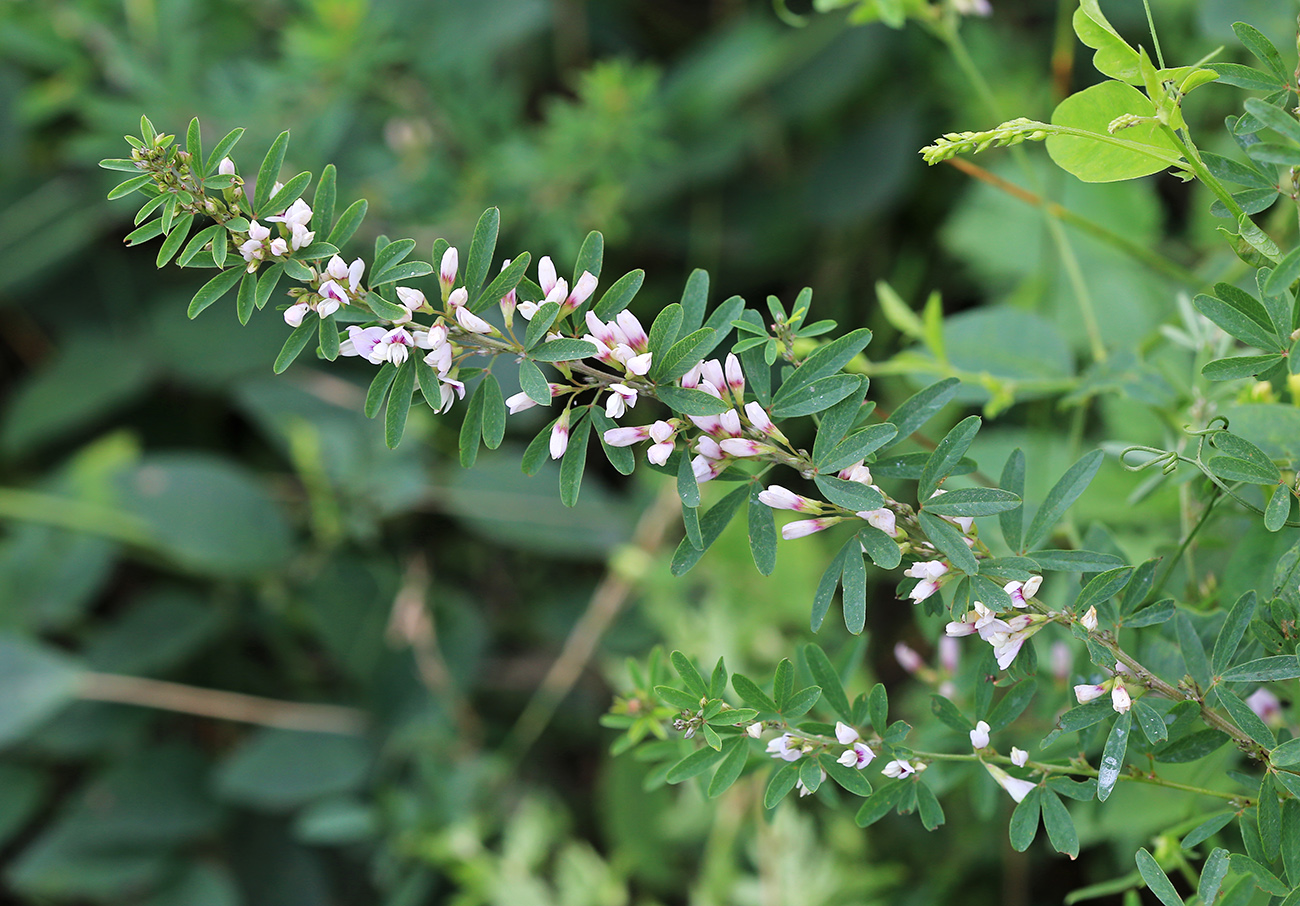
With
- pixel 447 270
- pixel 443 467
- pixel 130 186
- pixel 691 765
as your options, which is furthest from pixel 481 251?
pixel 443 467

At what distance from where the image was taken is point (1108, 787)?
1.34 feet

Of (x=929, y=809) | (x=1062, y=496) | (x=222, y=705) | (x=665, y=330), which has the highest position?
(x=665, y=330)

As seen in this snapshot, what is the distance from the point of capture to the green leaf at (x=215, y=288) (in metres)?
0.43

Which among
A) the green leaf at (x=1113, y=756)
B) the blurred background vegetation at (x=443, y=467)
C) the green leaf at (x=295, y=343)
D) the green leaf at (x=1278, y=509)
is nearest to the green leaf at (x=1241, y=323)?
the green leaf at (x=1278, y=509)

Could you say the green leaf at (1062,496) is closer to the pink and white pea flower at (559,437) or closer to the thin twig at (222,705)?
the pink and white pea flower at (559,437)

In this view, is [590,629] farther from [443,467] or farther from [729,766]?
[729,766]

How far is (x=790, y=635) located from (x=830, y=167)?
734 mm

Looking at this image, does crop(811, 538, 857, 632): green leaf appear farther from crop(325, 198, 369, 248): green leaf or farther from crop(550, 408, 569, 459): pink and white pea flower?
crop(325, 198, 369, 248): green leaf

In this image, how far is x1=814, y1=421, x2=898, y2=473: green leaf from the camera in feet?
1.40

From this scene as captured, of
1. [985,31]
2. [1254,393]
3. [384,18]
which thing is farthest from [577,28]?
[1254,393]

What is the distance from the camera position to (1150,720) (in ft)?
1.37

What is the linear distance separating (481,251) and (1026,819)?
0.35m

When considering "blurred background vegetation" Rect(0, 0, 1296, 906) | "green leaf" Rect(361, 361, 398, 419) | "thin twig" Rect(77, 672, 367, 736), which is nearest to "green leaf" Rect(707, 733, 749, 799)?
"green leaf" Rect(361, 361, 398, 419)

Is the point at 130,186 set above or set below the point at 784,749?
above
